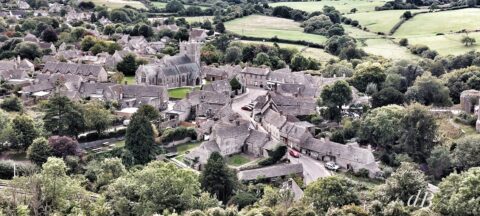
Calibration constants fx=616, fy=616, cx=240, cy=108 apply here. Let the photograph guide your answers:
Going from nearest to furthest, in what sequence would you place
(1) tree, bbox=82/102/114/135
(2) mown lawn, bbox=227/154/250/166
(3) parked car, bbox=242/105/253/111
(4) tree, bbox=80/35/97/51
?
(2) mown lawn, bbox=227/154/250/166 → (1) tree, bbox=82/102/114/135 → (3) parked car, bbox=242/105/253/111 → (4) tree, bbox=80/35/97/51

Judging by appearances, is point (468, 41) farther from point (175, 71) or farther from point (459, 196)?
point (459, 196)

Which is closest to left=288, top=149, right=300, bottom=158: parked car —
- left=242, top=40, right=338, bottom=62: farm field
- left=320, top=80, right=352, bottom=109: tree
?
left=320, top=80, right=352, bottom=109: tree

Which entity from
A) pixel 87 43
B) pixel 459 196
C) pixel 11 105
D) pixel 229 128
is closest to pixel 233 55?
pixel 87 43

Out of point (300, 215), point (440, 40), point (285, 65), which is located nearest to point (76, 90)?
point (285, 65)

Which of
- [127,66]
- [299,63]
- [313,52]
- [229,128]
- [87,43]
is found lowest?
[313,52]

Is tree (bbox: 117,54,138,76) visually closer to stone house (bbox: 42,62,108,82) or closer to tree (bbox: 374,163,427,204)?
stone house (bbox: 42,62,108,82)

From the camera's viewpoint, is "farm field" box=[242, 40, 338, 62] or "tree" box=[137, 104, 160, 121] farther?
"farm field" box=[242, 40, 338, 62]
